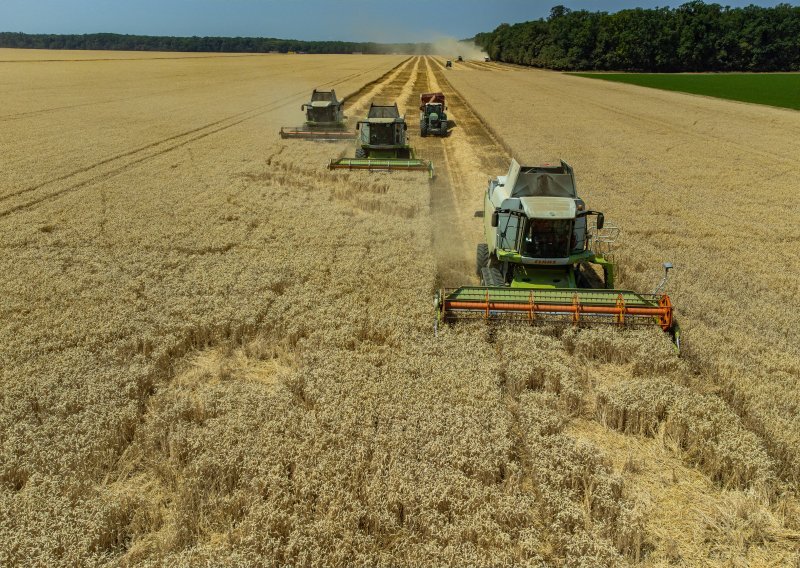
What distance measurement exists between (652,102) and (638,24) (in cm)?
5517

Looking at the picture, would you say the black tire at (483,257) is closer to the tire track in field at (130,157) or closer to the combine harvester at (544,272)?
the combine harvester at (544,272)

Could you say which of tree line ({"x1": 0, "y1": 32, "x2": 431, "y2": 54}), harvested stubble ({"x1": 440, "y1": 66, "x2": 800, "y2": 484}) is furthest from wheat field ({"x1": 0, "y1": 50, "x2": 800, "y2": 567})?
tree line ({"x1": 0, "y1": 32, "x2": 431, "y2": 54})

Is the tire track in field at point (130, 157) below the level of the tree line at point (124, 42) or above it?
below

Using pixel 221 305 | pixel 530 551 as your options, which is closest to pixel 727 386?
pixel 530 551

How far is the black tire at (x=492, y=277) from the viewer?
8.69m

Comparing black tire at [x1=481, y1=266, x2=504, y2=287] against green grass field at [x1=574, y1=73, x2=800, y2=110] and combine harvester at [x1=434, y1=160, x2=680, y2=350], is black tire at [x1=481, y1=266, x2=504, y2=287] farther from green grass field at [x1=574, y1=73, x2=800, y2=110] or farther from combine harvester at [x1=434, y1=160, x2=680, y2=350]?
green grass field at [x1=574, y1=73, x2=800, y2=110]

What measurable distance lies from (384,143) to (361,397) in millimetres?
15300

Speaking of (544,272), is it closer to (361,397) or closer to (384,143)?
(361,397)

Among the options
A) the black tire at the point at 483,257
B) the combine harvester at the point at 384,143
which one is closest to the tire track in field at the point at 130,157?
the combine harvester at the point at 384,143

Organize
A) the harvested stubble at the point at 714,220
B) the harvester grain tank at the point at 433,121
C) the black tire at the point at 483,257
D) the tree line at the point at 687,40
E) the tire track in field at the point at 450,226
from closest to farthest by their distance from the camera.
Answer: the harvested stubble at the point at 714,220, the black tire at the point at 483,257, the tire track in field at the point at 450,226, the harvester grain tank at the point at 433,121, the tree line at the point at 687,40

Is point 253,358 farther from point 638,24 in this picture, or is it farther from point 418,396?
point 638,24

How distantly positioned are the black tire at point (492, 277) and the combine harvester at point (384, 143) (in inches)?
390

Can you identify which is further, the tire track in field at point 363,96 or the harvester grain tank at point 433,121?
the tire track in field at point 363,96

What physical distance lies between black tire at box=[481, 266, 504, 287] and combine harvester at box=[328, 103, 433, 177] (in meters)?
9.91
